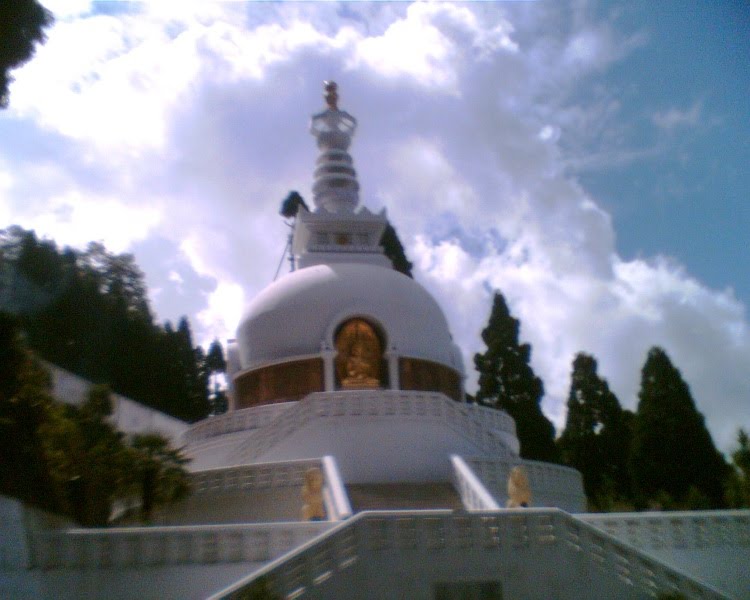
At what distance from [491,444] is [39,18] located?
14783mm

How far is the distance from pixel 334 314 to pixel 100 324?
14.2 metres

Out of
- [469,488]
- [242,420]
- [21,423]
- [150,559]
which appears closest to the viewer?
[150,559]

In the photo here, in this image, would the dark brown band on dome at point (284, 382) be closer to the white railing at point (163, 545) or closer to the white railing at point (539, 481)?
the white railing at point (539, 481)

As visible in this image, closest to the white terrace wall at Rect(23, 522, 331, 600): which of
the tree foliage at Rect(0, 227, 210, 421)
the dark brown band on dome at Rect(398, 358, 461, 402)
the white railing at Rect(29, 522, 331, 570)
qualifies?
the white railing at Rect(29, 522, 331, 570)

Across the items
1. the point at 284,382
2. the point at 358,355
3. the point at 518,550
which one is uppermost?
the point at 358,355

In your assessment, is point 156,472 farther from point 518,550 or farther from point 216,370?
point 216,370

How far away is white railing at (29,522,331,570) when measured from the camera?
13.2 metres

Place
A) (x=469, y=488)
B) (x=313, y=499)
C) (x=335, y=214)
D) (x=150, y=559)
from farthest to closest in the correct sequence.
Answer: (x=335, y=214) < (x=469, y=488) < (x=313, y=499) < (x=150, y=559)

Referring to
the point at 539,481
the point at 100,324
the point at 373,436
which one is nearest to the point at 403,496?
the point at 373,436

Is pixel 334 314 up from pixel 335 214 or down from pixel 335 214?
down

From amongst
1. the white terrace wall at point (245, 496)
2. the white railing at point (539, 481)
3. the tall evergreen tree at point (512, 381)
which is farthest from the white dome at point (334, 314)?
the white terrace wall at point (245, 496)

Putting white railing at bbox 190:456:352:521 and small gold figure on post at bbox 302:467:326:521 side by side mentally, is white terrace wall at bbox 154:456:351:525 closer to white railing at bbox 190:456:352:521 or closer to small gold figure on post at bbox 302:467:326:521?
white railing at bbox 190:456:352:521

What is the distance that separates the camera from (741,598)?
48.9 feet

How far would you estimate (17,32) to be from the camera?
15.1 meters
